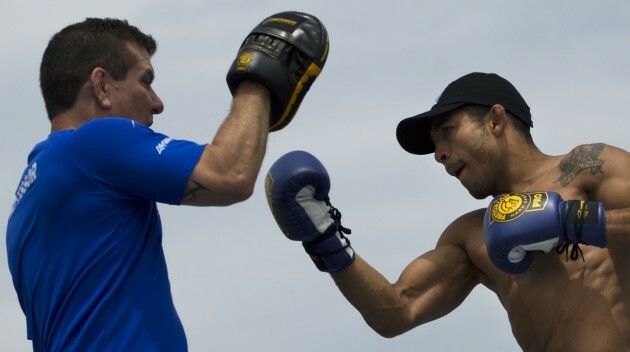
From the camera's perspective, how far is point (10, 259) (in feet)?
15.6

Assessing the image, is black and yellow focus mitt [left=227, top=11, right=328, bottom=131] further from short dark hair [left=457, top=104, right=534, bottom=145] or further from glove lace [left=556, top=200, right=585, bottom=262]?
short dark hair [left=457, top=104, right=534, bottom=145]

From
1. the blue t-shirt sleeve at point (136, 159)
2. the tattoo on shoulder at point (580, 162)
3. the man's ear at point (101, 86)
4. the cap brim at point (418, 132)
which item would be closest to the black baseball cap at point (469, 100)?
the cap brim at point (418, 132)

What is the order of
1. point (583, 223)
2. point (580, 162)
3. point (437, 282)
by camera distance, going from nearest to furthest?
point (583, 223)
point (580, 162)
point (437, 282)

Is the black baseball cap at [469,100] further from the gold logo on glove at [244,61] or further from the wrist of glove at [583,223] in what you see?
the gold logo on glove at [244,61]

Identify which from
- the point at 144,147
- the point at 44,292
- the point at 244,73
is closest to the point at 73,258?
the point at 44,292

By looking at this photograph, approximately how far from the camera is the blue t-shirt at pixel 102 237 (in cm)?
440

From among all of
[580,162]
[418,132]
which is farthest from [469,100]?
[580,162]

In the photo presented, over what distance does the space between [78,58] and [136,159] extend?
26.4 inches

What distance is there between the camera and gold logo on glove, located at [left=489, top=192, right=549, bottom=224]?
634 cm

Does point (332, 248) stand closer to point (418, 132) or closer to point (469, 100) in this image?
point (418, 132)

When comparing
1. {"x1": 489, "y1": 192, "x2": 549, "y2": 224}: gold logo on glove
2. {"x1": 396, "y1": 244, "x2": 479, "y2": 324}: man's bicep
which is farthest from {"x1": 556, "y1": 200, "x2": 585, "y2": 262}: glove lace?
{"x1": 396, "y1": 244, "x2": 479, "y2": 324}: man's bicep

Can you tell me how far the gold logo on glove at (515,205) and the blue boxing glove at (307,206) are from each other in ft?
3.10

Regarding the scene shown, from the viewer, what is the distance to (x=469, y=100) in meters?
7.11

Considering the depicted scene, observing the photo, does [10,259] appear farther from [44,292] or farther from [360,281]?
[360,281]
